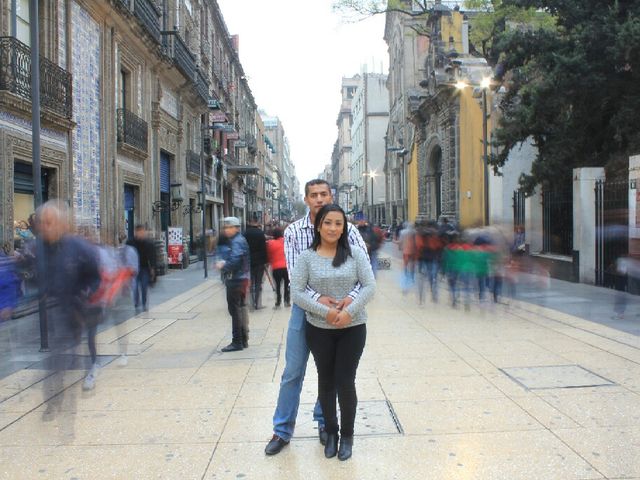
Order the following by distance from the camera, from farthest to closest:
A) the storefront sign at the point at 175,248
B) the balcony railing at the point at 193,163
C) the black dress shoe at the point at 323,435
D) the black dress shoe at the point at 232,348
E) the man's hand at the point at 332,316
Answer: the balcony railing at the point at 193,163, the storefront sign at the point at 175,248, the black dress shoe at the point at 232,348, the black dress shoe at the point at 323,435, the man's hand at the point at 332,316

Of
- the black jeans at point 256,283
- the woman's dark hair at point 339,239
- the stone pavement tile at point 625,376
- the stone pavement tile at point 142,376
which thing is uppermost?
the woman's dark hair at point 339,239

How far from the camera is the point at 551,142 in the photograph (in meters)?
16.2

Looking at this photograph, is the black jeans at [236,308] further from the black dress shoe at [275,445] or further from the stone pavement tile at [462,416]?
the black dress shoe at [275,445]

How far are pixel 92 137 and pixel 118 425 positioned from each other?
37.7ft

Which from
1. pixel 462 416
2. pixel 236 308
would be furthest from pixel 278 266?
pixel 462 416

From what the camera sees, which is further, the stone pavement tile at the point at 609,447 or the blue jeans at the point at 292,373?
the blue jeans at the point at 292,373

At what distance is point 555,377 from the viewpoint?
575 cm

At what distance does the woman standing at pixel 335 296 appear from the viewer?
3.60 meters

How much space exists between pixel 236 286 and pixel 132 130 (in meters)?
11.7

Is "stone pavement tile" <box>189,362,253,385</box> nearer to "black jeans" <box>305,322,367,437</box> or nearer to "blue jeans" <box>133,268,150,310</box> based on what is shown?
"black jeans" <box>305,322,367,437</box>

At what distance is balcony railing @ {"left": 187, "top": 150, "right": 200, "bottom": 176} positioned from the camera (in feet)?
84.1

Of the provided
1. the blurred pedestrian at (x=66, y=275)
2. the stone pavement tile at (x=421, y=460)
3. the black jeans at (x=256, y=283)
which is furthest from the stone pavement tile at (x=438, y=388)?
the black jeans at (x=256, y=283)

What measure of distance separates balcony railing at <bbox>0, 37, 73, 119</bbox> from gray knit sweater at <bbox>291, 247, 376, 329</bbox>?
876 centimetres

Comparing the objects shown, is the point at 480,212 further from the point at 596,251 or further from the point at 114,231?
the point at 114,231
